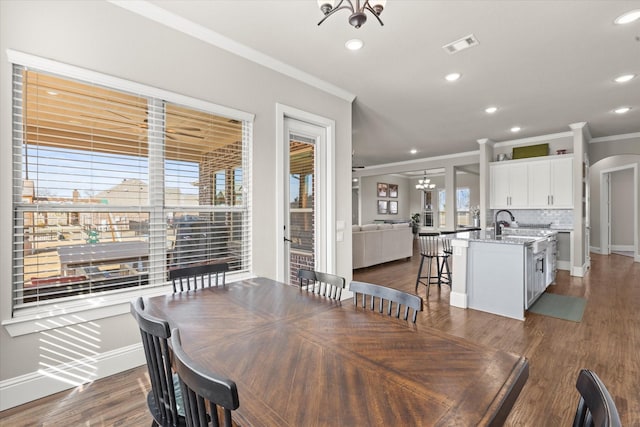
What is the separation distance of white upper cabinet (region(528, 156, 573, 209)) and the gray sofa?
9.07ft

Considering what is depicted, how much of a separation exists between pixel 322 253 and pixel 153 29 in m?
2.79

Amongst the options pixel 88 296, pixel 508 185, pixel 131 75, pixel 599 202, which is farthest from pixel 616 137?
pixel 88 296

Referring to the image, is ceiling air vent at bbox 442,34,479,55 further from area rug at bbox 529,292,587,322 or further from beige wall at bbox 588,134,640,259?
beige wall at bbox 588,134,640,259

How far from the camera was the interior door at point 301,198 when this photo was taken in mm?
3508

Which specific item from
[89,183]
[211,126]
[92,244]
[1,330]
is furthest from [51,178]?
[211,126]

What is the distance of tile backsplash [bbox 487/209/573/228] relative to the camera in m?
6.36

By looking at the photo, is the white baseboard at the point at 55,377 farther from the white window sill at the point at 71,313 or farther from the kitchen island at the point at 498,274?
the kitchen island at the point at 498,274

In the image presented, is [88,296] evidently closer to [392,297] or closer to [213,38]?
[392,297]

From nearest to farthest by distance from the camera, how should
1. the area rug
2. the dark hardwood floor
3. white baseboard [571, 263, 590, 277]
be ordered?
the dark hardwood floor, the area rug, white baseboard [571, 263, 590, 277]

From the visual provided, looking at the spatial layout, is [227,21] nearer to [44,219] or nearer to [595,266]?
[44,219]

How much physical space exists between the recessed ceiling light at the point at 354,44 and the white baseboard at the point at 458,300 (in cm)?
318

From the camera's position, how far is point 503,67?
3490mm

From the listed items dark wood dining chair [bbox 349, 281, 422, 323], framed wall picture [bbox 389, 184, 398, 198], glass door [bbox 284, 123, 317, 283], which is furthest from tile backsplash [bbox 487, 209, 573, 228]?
framed wall picture [bbox 389, 184, 398, 198]

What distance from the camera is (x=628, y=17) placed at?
2.57 metres
